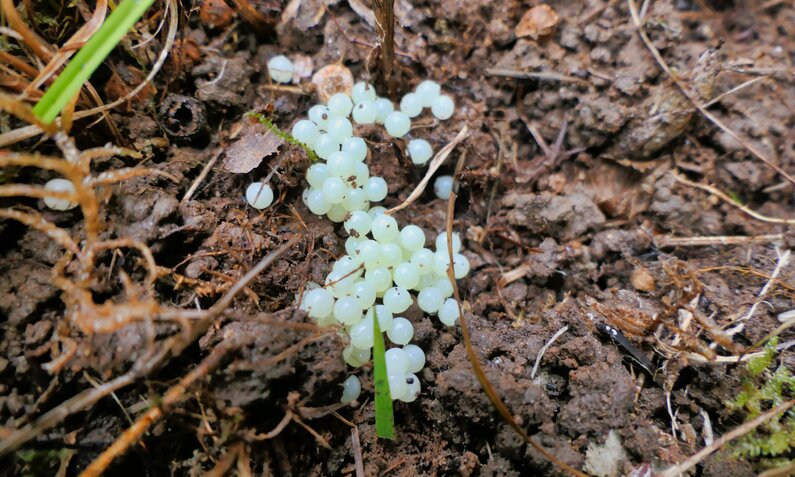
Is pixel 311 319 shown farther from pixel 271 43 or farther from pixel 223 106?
pixel 271 43

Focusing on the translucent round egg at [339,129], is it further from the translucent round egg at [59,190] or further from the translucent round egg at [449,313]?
the translucent round egg at [59,190]

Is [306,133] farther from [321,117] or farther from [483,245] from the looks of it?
[483,245]

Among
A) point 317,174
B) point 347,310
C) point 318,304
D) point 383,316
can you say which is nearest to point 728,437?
point 383,316

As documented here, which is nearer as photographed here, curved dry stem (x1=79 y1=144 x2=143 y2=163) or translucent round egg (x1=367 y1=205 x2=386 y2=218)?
curved dry stem (x1=79 y1=144 x2=143 y2=163)

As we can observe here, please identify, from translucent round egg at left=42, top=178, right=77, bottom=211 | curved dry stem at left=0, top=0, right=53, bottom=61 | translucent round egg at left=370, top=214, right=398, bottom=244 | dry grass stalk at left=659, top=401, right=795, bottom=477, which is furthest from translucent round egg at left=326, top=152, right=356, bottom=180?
dry grass stalk at left=659, top=401, right=795, bottom=477

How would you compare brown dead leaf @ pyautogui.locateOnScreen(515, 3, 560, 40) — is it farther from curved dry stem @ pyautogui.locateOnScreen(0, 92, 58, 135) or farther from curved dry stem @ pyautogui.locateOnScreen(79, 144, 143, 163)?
curved dry stem @ pyautogui.locateOnScreen(0, 92, 58, 135)

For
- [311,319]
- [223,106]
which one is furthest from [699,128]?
[223,106]
